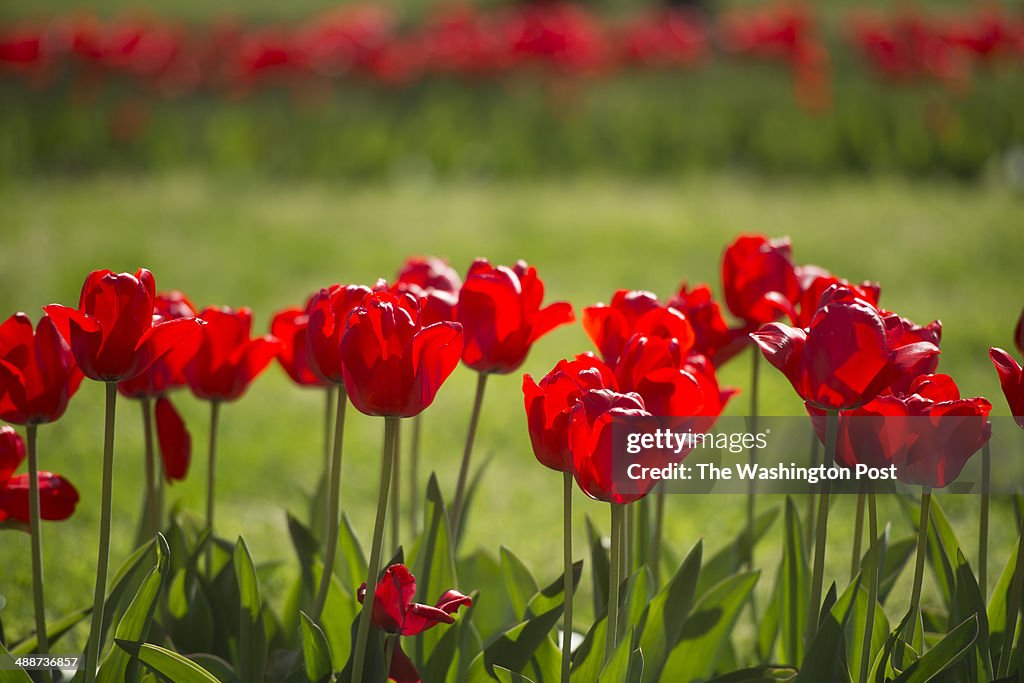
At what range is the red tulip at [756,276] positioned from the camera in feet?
5.01

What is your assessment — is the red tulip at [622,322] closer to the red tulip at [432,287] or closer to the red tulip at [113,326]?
the red tulip at [432,287]

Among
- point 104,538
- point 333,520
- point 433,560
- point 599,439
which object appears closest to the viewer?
point 599,439

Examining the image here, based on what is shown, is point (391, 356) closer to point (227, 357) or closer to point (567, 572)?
point (567, 572)

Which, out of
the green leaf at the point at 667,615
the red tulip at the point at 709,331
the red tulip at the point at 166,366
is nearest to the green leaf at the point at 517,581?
the green leaf at the point at 667,615

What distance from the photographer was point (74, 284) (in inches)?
156

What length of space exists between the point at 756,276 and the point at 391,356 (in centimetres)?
64

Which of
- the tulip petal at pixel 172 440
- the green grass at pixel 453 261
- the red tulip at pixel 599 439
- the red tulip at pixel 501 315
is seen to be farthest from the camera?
the green grass at pixel 453 261

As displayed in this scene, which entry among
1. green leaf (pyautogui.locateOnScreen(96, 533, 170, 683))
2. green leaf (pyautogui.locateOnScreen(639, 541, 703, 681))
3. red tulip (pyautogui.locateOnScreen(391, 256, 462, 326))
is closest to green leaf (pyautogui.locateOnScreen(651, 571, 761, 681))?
green leaf (pyautogui.locateOnScreen(639, 541, 703, 681))

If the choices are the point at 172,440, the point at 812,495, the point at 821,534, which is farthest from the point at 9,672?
the point at 812,495

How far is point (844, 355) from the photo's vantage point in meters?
1.15

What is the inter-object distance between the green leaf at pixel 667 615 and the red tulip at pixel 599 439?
297 millimetres

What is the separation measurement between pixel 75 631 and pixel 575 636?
3.03ft

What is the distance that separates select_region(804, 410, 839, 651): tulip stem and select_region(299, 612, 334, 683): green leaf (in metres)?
0.55

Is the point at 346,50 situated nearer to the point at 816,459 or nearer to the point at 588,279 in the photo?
the point at 588,279
